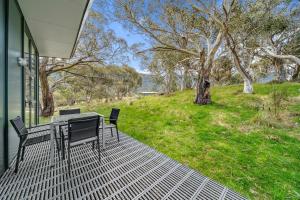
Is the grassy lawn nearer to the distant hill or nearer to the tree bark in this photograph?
the tree bark

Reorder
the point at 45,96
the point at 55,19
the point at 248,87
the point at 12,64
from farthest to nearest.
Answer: the point at 45,96, the point at 248,87, the point at 55,19, the point at 12,64

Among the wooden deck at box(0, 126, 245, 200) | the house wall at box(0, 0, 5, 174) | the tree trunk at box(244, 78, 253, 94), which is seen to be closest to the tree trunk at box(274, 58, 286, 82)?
the tree trunk at box(244, 78, 253, 94)

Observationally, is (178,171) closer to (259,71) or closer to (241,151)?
(241,151)

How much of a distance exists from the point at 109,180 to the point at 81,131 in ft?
2.72

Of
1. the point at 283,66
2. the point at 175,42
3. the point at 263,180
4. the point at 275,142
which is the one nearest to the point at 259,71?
the point at 283,66

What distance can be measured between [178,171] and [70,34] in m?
4.27

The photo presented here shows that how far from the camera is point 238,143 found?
11.2 ft

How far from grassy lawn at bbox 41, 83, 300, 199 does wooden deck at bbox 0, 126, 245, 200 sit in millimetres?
374

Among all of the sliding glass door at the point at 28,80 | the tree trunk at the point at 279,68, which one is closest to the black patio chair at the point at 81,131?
the sliding glass door at the point at 28,80

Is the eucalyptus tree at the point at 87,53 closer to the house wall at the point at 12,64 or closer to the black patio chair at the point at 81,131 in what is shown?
the house wall at the point at 12,64

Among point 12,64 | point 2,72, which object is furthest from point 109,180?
point 12,64

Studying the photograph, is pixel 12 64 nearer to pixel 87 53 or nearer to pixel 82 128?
pixel 82 128

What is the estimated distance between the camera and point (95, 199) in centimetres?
174

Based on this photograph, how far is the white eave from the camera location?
2.76 meters
